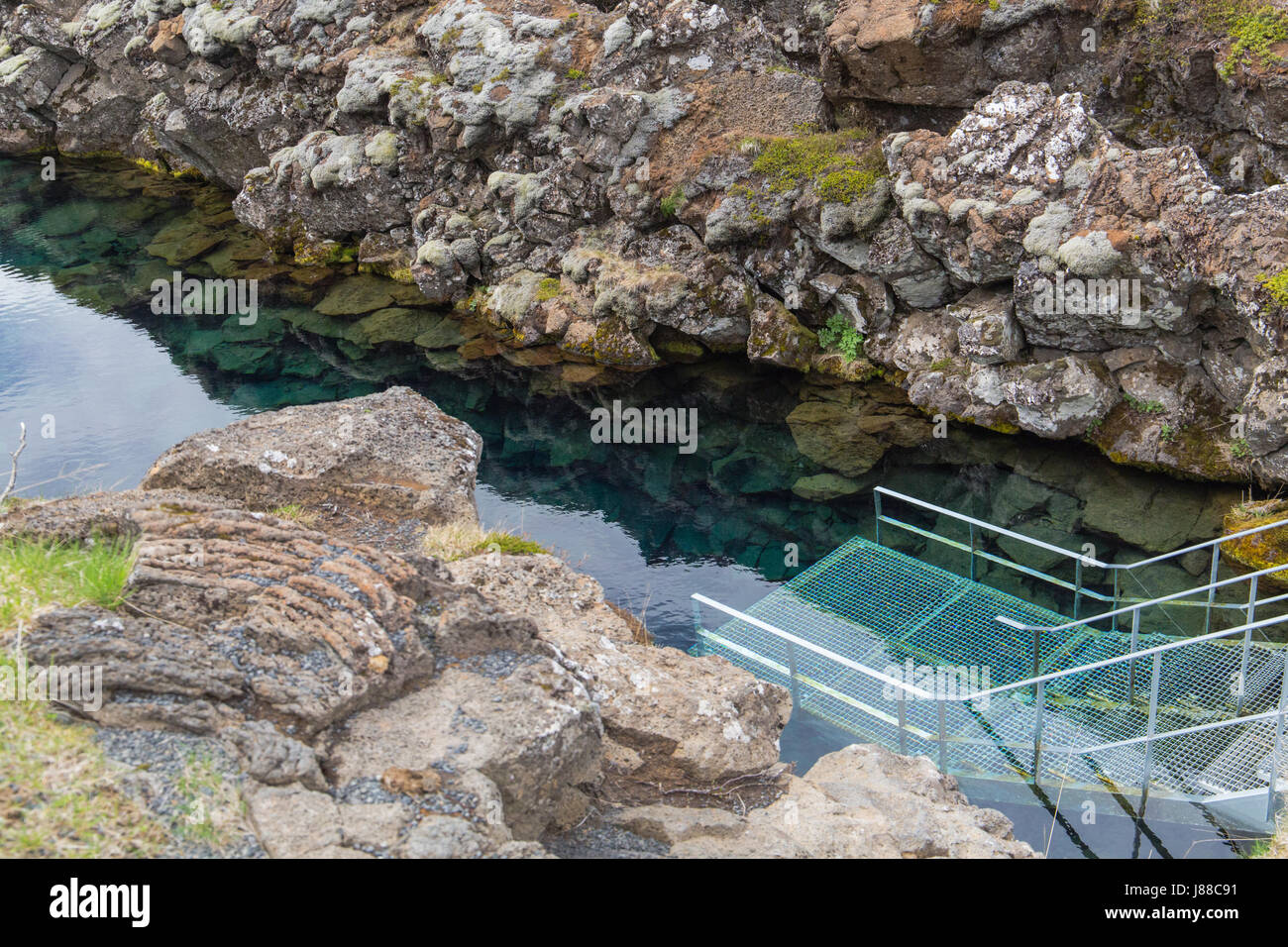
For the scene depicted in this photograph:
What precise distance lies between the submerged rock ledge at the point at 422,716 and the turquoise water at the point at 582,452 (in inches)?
162

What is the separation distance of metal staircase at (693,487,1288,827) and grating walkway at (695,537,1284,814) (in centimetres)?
3

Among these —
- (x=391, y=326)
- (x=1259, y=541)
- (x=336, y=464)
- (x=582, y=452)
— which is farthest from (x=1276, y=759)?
(x=391, y=326)

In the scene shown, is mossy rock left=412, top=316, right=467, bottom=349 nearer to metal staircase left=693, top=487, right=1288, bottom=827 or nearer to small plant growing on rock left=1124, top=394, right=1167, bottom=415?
metal staircase left=693, top=487, right=1288, bottom=827

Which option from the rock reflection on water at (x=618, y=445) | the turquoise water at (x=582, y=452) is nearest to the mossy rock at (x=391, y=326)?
the rock reflection on water at (x=618, y=445)

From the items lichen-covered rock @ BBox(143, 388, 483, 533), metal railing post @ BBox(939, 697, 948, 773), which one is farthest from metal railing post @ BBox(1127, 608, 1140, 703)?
lichen-covered rock @ BBox(143, 388, 483, 533)

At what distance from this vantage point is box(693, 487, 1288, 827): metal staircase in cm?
1498

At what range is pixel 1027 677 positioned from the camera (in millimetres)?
18219

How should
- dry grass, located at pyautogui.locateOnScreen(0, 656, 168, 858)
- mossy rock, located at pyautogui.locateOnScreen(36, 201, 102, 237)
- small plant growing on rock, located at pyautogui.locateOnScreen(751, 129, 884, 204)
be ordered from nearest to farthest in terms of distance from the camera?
dry grass, located at pyautogui.locateOnScreen(0, 656, 168, 858), small plant growing on rock, located at pyautogui.locateOnScreen(751, 129, 884, 204), mossy rock, located at pyautogui.locateOnScreen(36, 201, 102, 237)

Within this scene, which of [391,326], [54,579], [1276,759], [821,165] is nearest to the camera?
[54,579]

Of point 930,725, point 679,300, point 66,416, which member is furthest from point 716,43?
point 930,725

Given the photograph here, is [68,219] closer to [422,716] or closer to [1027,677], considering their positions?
[1027,677]

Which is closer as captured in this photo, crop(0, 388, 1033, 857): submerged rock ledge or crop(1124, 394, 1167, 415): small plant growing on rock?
crop(0, 388, 1033, 857): submerged rock ledge

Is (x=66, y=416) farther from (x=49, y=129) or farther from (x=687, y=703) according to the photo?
(x=49, y=129)

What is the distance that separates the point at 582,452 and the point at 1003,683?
15.2 m
